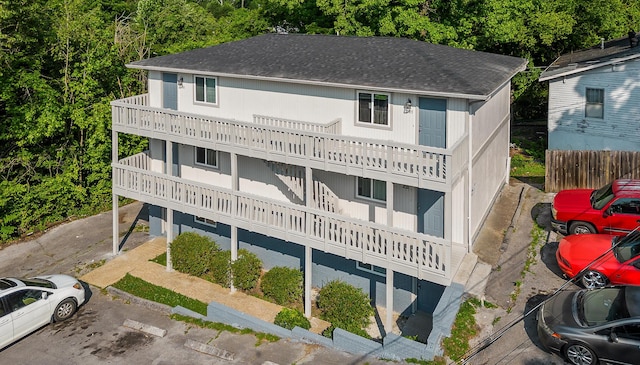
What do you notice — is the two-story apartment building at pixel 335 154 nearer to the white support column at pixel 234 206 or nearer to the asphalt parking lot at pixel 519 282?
the white support column at pixel 234 206

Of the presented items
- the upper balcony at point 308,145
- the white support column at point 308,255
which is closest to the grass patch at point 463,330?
the upper balcony at point 308,145

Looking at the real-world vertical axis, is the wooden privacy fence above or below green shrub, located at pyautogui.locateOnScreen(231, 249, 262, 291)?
above

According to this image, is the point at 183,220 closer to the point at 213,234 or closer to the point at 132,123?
the point at 213,234

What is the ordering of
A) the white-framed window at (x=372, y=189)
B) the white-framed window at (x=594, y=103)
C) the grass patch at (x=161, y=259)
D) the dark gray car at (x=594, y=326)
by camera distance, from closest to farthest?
1. the dark gray car at (x=594, y=326)
2. the white-framed window at (x=372, y=189)
3. the grass patch at (x=161, y=259)
4. the white-framed window at (x=594, y=103)

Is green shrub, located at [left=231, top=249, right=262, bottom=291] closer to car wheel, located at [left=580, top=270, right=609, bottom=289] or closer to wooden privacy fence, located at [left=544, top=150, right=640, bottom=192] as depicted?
car wheel, located at [left=580, top=270, right=609, bottom=289]

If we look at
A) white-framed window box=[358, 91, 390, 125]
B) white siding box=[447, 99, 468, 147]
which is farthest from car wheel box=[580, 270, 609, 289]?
white-framed window box=[358, 91, 390, 125]

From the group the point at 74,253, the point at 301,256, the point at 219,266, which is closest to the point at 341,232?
the point at 301,256
